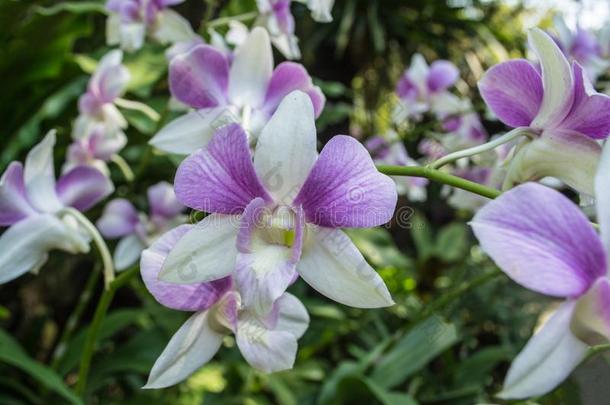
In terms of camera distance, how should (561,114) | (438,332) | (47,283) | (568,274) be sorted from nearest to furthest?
(568,274)
(561,114)
(438,332)
(47,283)

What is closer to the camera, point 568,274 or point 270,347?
point 568,274

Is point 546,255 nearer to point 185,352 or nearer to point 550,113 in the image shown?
point 550,113

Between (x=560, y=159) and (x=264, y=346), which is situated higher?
(x=560, y=159)

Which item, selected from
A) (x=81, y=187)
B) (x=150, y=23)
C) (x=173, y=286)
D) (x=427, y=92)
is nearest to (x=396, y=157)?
(x=427, y=92)

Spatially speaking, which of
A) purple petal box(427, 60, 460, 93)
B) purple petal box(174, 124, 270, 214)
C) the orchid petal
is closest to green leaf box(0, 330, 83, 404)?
purple petal box(174, 124, 270, 214)

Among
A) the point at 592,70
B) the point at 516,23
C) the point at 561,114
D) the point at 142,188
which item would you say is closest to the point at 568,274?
the point at 561,114

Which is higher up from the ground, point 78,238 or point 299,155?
point 299,155

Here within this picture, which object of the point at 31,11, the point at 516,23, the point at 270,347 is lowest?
the point at 516,23

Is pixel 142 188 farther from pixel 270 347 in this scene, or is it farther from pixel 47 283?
pixel 270 347
